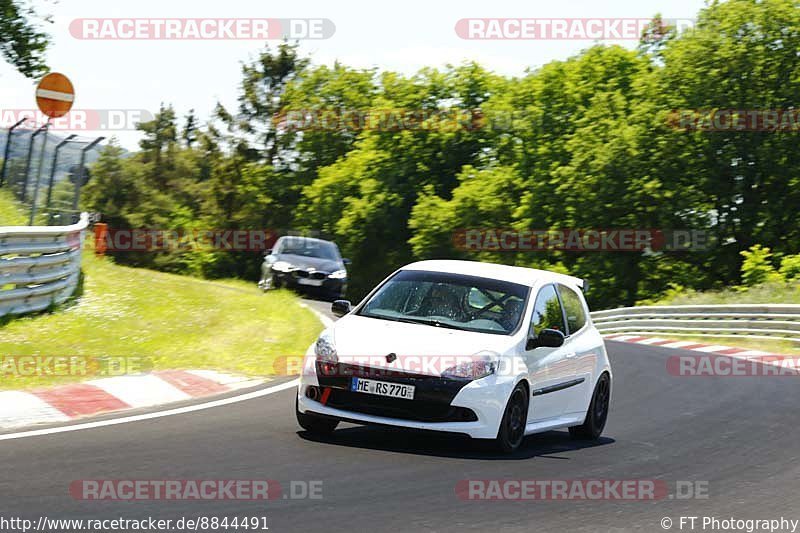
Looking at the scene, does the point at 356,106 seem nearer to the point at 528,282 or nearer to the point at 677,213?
the point at 677,213

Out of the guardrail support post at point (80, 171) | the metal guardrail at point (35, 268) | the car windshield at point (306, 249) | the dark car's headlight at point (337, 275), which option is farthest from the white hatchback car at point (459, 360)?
the car windshield at point (306, 249)

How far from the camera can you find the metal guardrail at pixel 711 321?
79.4ft

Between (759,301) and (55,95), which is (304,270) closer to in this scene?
(759,301)

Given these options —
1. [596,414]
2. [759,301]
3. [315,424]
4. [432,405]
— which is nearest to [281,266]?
[759,301]

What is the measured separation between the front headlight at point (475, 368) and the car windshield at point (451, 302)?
0.58 meters

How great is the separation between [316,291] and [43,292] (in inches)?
520

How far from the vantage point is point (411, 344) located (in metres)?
8.66

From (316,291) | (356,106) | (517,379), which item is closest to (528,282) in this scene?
(517,379)

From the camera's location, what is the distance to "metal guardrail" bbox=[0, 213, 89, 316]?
13664 millimetres

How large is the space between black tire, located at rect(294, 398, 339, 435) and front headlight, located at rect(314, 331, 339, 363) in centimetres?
46

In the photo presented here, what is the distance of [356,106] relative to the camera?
3152 inches

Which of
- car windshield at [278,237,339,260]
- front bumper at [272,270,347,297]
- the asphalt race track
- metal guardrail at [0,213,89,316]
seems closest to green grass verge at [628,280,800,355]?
front bumper at [272,270,347,297]

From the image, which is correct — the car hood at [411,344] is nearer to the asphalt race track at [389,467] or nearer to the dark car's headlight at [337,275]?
the asphalt race track at [389,467]

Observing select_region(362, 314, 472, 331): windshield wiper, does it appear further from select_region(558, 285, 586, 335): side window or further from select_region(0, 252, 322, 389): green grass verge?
select_region(0, 252, 322, 389): green grass verge
